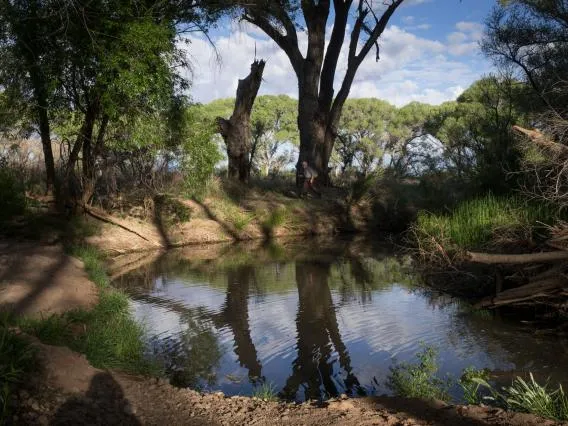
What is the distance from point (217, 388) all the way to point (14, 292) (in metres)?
3.33

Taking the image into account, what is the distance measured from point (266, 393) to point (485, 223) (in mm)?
6872

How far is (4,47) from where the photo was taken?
1266 cm

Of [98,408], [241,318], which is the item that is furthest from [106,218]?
[98,408]

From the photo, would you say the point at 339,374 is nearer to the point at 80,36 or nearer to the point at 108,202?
the point at 80,36

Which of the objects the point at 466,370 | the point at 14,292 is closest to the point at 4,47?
the point at 14,292

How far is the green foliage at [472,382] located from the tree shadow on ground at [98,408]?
9.59ft

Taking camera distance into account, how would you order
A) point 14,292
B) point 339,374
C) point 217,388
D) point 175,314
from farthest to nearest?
1. point 175,314
2. point 14,292
3. point 339,374
4. point 217,388

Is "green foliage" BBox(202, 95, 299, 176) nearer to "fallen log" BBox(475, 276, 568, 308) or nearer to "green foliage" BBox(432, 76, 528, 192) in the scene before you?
"green foliage" BBox(432, 76, 528, 192)

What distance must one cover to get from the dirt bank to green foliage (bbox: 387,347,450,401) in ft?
1.61

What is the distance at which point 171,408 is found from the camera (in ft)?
16.3

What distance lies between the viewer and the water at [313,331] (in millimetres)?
6516

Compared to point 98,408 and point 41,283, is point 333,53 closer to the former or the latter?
point 41,283

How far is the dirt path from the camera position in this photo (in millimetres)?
4422

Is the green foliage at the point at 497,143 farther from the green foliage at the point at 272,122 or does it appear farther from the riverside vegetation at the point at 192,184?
the green foliage at the point at 272,122
